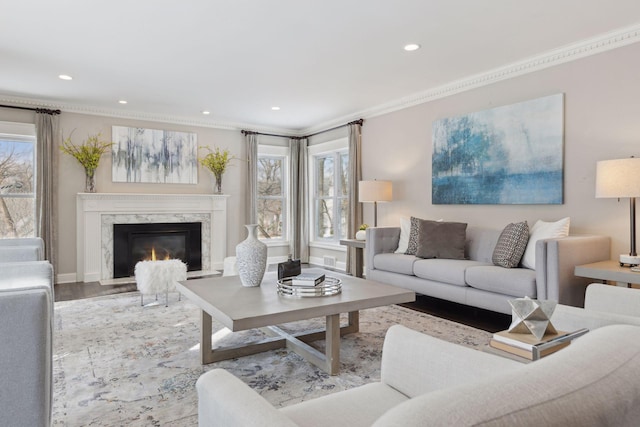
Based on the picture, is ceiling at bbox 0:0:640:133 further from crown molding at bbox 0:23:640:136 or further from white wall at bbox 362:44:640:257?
white wall at bbox 362:44:640:257

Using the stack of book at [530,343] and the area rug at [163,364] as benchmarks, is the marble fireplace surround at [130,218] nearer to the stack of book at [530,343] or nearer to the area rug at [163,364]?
the area rug at [163,364]

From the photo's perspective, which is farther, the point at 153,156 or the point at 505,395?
the point at 153,156

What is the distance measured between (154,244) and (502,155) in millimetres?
5047

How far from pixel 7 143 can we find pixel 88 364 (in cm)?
425

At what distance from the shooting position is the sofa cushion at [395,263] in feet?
14.3

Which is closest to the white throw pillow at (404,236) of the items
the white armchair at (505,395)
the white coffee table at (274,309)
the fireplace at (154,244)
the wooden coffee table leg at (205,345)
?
the white coffee table at (274,309)

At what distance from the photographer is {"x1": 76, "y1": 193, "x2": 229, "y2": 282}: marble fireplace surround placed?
5789mm

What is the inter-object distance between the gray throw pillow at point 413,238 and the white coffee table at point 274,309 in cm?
163

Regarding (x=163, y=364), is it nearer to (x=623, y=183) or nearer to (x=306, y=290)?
(x=306, y=290)

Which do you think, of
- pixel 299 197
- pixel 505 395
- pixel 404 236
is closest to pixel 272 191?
pixel 299 197

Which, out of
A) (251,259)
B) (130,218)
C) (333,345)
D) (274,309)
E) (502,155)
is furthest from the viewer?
(130,218)

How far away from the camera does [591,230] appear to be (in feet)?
12.0

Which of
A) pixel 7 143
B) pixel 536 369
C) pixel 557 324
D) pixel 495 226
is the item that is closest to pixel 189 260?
pixel 7 143

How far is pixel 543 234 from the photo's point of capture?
3617mm
